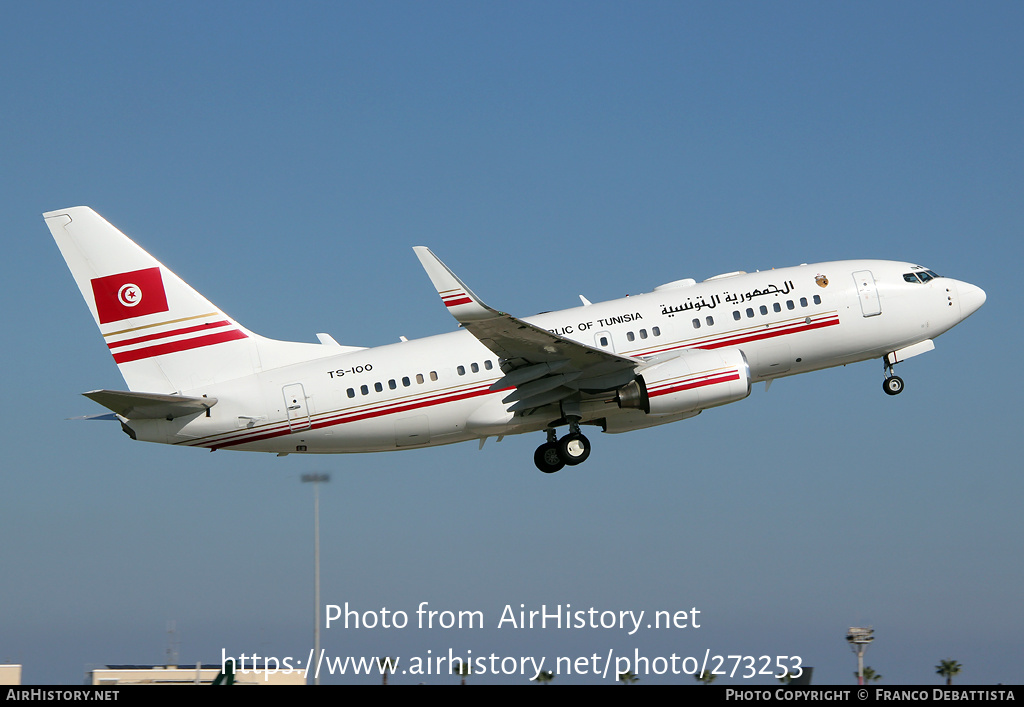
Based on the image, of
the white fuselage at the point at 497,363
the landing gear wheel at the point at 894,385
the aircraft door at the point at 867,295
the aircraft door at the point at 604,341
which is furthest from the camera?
the landing gear wheel at the point at 894,385

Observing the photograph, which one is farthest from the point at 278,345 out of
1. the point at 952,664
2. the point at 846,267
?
the point at 952,664

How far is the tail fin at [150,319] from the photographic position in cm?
A: 3984

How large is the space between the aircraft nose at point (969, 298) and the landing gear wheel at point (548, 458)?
51.3 ft

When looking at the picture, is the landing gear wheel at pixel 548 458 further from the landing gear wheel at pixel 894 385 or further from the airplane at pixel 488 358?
the landing gear wheel at pixel 894 385

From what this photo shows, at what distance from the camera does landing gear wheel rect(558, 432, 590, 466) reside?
1572 inches

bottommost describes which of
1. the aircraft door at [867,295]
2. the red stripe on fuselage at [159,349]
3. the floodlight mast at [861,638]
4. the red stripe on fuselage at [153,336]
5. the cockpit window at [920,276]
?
the floodlight mast at [861,638]

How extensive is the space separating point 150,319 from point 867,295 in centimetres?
2497

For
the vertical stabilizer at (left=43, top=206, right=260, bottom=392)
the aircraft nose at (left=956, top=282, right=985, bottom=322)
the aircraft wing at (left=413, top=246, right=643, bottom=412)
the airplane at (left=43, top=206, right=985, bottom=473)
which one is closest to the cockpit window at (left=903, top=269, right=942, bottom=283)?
the airplane at (left=43, top=206, right=985, bottom=473)

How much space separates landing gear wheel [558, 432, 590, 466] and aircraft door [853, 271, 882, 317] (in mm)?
10683

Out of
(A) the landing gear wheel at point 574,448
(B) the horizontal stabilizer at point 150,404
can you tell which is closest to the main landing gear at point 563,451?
(A) the landing gear wheel at point 574,448

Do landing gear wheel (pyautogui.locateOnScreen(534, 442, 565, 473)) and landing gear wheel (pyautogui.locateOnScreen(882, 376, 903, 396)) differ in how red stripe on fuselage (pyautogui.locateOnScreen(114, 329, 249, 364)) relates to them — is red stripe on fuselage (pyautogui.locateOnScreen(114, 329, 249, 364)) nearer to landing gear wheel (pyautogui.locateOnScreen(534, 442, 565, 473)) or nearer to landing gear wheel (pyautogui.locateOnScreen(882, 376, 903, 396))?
landing gear wheel (pyautogui.locateOnScreen(534, 442, 565, 473))

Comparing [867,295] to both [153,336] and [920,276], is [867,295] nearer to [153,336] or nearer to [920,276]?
[920,276]

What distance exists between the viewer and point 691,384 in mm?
37688
